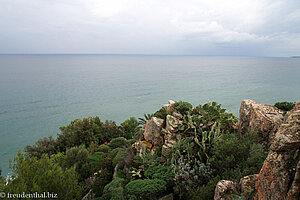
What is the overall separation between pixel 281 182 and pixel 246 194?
203 cm

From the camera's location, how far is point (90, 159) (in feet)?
53.7

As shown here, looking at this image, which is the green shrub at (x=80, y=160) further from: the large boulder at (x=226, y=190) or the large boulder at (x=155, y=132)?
the large boulder at (x=226, y=190)

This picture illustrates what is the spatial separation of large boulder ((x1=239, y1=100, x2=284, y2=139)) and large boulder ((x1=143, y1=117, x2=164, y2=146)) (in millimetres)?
5091

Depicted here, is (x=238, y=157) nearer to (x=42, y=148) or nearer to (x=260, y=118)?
(x=260, y=118)

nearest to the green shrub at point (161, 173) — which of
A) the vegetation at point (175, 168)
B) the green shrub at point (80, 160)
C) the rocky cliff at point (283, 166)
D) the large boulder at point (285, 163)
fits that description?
the vegetation at point (175, 168)

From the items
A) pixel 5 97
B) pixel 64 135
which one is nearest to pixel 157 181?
pixel 64 135

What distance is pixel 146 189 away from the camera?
827 cm

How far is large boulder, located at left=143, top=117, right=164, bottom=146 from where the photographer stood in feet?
41.9

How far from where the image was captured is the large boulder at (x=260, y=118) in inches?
380

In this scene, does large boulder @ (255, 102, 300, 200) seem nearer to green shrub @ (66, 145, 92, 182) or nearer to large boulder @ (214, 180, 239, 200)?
large boulder @ (214, 180, 239, 200)

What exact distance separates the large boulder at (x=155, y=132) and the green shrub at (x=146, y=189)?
13.3ft

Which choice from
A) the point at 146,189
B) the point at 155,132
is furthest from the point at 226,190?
the point at 155,132

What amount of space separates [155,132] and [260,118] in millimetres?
6404

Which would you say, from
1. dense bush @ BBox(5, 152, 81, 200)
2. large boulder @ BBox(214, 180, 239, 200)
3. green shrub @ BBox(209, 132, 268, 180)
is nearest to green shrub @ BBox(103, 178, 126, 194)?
dense bush @ BBox(5, 152, 81, 200)
